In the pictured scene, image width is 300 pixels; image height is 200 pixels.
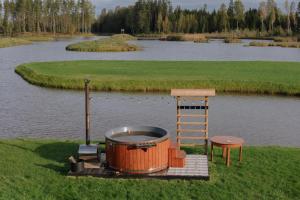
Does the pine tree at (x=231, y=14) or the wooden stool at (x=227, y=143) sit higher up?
the pine tree at (x=231, y=14)

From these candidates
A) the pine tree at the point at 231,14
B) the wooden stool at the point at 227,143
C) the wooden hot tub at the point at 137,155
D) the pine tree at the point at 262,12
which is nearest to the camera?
the wooden hot tub at the point at 137,155

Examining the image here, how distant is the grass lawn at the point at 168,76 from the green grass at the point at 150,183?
22.2 meters

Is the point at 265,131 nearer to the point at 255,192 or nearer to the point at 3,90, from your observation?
the point at 255,192

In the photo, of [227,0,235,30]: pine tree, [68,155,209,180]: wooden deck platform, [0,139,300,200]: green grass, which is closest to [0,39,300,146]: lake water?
[0,139,300,200]: green grass

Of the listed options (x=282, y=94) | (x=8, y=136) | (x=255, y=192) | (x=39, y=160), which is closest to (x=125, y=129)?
(x=39, y=160)

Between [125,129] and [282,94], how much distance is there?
2459cm

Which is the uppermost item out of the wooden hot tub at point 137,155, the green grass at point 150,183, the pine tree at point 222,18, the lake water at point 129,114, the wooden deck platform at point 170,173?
the pine tree at point 222,18

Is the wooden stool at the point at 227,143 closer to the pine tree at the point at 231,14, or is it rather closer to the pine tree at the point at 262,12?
the pine tree at the point at 262,12

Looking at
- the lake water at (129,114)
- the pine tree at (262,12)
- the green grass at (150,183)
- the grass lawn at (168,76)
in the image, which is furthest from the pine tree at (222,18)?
the green grass at (150,183)

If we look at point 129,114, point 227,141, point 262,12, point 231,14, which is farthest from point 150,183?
point 231,14

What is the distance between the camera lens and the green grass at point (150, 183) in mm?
13578

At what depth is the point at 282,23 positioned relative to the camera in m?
187

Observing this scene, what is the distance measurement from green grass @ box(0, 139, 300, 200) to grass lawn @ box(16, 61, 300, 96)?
72.8ft

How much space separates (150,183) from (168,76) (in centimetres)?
3030
